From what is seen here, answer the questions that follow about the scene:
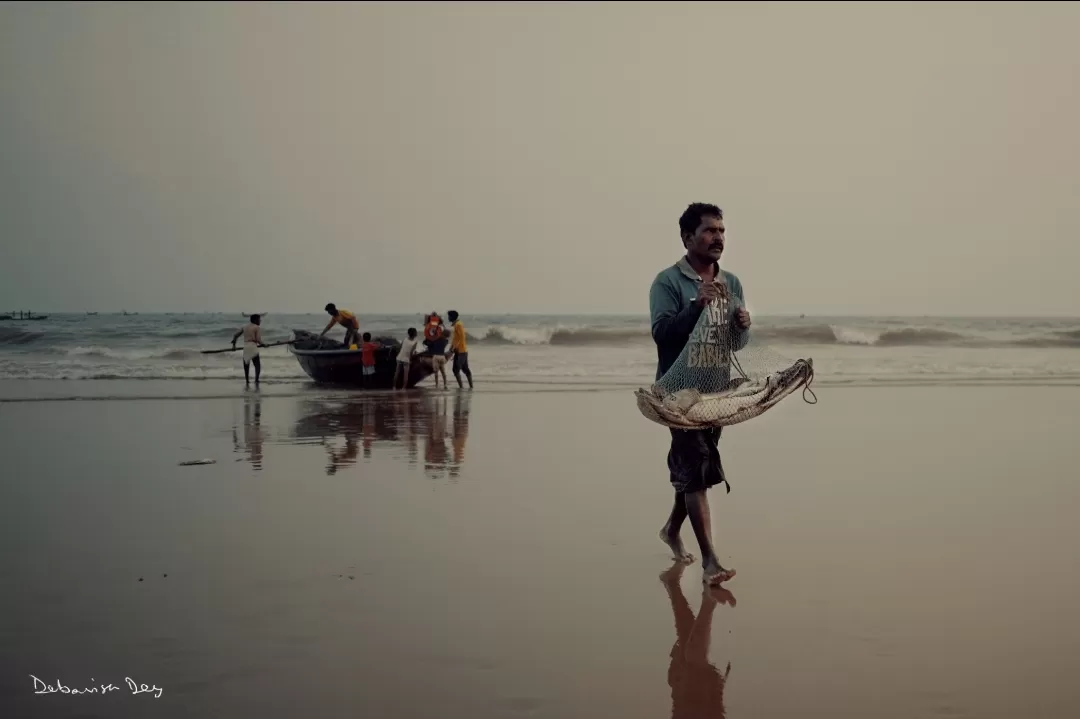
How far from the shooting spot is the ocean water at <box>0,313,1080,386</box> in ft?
77.7

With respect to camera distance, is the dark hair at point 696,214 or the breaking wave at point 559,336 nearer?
the dark hair at point 696,214

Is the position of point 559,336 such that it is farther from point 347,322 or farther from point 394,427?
point 394,427

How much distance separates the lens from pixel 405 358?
1914 cm

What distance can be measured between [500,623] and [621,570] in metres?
1.16

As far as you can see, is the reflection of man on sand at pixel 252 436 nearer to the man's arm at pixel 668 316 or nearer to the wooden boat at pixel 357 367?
the wooden boat at pixel 357 367

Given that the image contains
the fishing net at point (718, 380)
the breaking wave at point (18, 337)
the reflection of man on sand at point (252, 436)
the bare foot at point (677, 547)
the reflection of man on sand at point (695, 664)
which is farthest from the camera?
the breaking wave at point (18, 337)

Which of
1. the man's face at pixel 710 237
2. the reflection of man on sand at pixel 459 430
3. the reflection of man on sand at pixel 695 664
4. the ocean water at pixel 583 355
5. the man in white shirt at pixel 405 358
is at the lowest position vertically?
the ocean water at pixel 583 355

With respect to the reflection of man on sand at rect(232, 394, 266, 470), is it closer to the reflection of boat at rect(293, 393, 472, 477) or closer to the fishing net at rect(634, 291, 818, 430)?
the reflection of boat at rect(293, 393, 472, 477)

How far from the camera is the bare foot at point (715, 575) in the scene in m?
5.01

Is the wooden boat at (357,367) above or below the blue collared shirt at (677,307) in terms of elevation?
below

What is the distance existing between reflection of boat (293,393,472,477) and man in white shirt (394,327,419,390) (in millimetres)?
1428
